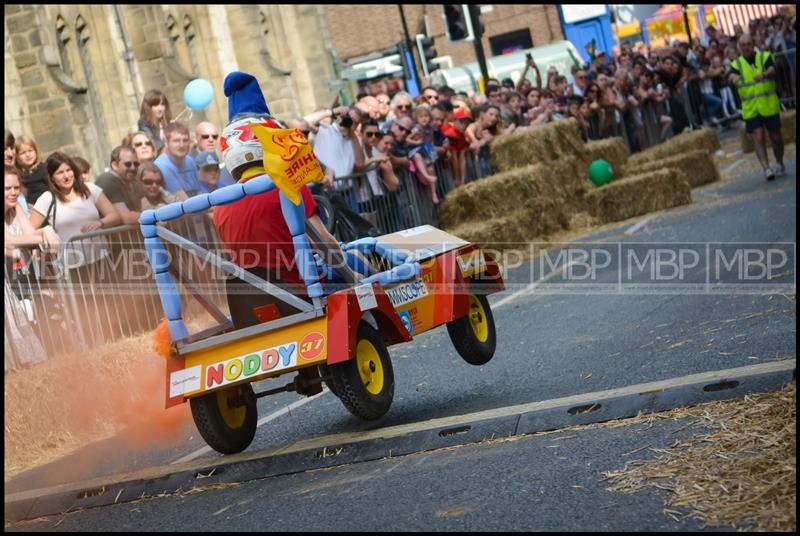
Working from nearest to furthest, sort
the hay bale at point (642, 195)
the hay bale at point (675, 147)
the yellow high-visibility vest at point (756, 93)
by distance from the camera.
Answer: the hay bale at point (642, 195), the yellow high-visibility vest at point (756, 93), the hay bale at point (675, 147)

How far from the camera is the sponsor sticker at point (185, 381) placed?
7.21 meters

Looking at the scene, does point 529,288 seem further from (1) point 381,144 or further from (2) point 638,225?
(2) point 638,225

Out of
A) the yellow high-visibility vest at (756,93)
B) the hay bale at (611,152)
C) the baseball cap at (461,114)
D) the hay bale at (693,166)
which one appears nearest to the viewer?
the baseball cap at (461,114)

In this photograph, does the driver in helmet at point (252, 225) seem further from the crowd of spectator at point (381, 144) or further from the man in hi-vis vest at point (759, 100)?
the man in hi-vis vest at point (759, 100)

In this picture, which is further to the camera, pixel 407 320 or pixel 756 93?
pixel 756 93

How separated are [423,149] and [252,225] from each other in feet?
33.0

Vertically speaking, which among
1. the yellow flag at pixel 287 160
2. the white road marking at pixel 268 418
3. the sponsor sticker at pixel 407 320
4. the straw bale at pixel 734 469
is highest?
the yellow flag at pixel 287 160

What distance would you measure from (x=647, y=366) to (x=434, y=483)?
232 centimetres

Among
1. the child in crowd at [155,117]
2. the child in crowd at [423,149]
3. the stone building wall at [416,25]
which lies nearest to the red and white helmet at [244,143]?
the child in crowd at [155,117]

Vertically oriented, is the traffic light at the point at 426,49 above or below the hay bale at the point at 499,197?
above

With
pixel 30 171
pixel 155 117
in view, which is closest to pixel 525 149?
pixel 155 117

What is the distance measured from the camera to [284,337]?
7203 mm

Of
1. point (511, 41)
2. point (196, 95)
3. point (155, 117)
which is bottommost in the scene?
point (155, 117)

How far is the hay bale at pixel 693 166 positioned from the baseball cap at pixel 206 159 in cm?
1011
